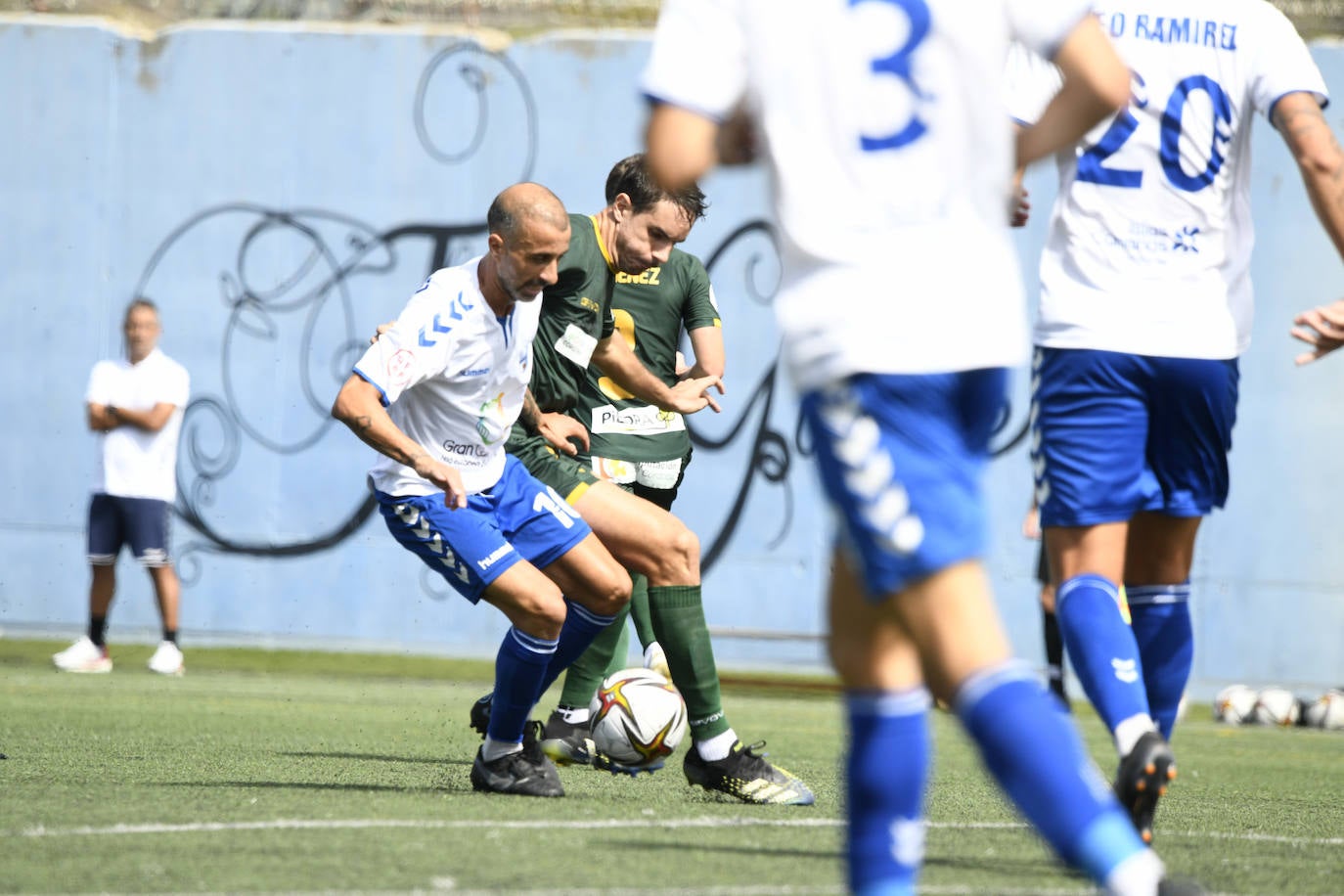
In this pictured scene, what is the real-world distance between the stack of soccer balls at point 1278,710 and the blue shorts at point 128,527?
703cm

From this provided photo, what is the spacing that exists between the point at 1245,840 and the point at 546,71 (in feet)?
38.0

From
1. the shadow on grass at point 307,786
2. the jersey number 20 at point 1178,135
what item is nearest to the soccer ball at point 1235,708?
the shadow on grass at point 307,786

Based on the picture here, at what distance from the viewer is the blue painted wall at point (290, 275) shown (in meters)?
14.6

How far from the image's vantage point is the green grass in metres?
3.66

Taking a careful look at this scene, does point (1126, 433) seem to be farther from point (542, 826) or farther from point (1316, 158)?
point (542, 826)

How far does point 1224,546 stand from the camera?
13898mm

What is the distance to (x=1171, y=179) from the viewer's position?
426cm

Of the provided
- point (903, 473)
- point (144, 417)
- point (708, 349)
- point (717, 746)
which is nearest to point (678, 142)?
point (903, 473)

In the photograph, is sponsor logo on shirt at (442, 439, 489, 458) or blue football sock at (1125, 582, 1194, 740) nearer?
blue football sock at (1125, 582, 1194, 740)

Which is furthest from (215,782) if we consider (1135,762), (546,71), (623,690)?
(546,71)

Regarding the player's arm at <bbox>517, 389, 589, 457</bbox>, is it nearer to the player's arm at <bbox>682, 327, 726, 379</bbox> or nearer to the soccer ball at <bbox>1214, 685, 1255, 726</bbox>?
the player's arm at <bbox>682, 327, 726, 379</bbox>

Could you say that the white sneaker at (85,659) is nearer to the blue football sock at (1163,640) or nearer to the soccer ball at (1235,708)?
the soccer ball at (1235,708)

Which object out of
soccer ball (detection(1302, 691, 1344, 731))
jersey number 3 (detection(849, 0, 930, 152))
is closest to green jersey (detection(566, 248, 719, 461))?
jersey number 3 (detection(849, 0, 930, 152))

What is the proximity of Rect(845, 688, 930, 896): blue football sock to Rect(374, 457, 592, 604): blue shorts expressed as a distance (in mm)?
2525
